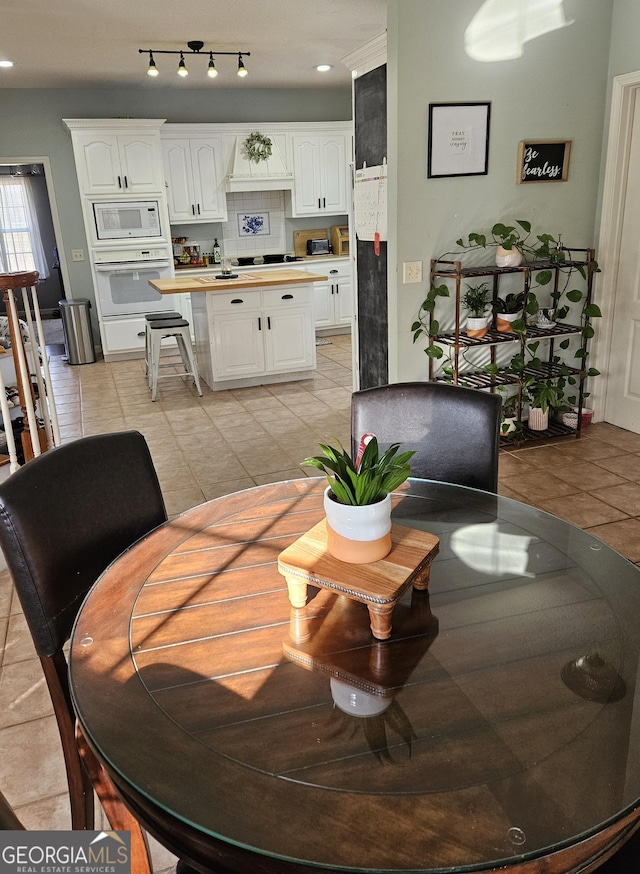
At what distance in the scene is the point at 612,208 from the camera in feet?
13.3

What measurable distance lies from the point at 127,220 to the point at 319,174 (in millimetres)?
2277

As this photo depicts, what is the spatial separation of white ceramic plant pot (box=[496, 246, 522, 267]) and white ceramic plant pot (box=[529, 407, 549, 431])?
0.96m

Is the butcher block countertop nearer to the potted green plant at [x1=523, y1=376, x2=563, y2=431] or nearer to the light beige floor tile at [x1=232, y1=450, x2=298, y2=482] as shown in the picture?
the light beige floor tile at [x1=232, y1=450, x2=298, y2=482]

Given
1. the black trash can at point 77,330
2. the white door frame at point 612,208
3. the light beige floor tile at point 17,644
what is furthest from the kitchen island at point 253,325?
the light beige floor tile at point 17,644

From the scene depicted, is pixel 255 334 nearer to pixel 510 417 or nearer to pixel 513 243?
pixel 510 417

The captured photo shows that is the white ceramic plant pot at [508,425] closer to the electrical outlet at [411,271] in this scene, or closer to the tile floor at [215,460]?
the tile floor at [215,460]

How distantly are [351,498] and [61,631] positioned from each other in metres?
0.74

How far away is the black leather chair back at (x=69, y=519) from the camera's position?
141 cm

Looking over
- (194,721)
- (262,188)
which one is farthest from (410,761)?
(262,188)

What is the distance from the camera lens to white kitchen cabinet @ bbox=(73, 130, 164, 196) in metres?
6.54

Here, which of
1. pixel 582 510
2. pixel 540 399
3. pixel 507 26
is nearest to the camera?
pixel 582 510

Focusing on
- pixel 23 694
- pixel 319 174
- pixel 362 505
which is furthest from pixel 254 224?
pixel 362 505

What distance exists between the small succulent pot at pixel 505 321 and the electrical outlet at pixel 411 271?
1.98 ft

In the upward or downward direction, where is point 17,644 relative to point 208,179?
downward
